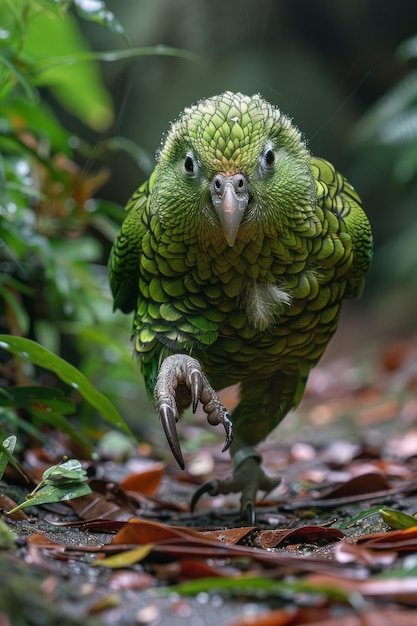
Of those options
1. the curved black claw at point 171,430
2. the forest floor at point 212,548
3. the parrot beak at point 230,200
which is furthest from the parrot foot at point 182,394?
the parrot beak at point 230,200

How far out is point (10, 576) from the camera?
1720 millimetres

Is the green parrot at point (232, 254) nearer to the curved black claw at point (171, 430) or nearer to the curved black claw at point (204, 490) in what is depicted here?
the curved black claw at point (171, 430)

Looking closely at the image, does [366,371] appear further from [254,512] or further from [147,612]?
[147,612]

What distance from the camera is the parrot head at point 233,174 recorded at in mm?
2713

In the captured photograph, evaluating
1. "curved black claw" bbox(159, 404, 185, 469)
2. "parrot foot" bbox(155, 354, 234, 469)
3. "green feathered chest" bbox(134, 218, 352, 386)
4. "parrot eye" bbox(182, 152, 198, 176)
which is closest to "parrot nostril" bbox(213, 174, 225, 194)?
"parrot eye" bbox(182, 152, 198, 176)

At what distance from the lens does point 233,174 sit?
2711 millimetres

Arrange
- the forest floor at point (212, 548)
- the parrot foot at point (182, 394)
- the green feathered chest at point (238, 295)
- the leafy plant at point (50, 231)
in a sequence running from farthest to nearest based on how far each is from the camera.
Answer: the leafy plant at point (50, 231) < the green feathered chest at point (238, 295) < the parrot foot at point (182, 394) < the forest floor at point (212, 548)

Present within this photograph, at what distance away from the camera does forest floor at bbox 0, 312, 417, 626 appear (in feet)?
5.65

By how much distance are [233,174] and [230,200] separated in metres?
0.14

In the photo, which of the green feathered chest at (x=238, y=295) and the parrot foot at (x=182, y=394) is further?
the green feathered chest at (x=238, y=295)

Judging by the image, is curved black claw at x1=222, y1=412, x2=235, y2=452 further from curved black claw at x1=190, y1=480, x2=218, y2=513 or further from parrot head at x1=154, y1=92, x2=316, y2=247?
curved black claw at x1=190, y1=480, x2=218, y2=513

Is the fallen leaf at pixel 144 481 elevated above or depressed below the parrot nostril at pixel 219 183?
below

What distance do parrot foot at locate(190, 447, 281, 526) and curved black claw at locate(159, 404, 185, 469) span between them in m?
0.86

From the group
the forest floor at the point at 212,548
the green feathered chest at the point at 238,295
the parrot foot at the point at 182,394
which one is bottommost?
the forest floor at the point at 212,548
